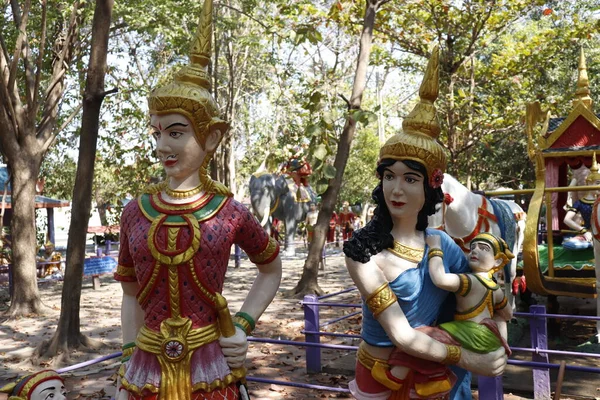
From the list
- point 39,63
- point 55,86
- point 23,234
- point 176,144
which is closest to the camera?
point 176,144

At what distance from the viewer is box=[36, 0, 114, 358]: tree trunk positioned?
6.74 m

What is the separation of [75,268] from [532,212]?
5256mm

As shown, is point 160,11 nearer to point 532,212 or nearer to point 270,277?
point 532,212

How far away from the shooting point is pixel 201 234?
2768 mm

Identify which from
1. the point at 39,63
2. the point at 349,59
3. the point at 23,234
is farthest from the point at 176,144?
the point at 349,59

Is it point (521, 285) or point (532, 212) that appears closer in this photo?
point (532, 212)

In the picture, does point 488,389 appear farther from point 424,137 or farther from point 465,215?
point 424,137

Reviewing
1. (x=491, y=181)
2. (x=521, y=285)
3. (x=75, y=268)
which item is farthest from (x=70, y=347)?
(x=491, y=181)

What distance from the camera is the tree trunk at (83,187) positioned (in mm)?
6742

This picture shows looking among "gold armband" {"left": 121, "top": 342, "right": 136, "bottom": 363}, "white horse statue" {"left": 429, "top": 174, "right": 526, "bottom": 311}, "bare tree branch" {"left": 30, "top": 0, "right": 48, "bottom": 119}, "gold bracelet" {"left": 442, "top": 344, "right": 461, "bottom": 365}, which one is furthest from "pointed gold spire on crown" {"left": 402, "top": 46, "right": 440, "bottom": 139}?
"bare tree branch" {"left": 30, "top": 0, "right": 48, "bottom": 119}

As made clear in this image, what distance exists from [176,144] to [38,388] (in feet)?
4.11

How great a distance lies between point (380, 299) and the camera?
109 inches

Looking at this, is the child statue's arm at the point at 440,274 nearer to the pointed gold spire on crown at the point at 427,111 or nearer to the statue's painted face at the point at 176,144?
the pointed gold spire on crown at the point at 427,111

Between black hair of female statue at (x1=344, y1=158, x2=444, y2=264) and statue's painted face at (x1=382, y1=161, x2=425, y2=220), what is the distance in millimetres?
27
